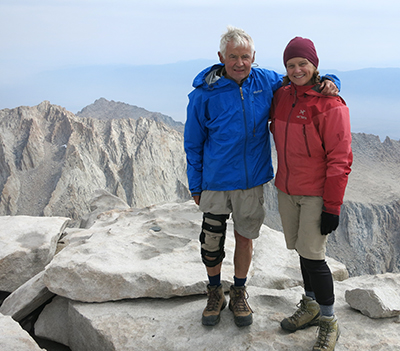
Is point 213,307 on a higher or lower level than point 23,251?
higher

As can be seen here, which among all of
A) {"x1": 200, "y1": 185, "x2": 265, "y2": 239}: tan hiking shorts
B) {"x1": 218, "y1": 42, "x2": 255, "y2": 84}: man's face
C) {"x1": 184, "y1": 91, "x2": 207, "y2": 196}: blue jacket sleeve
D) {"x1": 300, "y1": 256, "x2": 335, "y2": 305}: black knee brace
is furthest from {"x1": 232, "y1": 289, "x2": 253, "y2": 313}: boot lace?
{"x1": 218, "y1": 42, "x2": 255, "y2": 84}: man's face

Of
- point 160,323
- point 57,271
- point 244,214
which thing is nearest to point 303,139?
point 244,214

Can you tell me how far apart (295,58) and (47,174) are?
30.3 metres

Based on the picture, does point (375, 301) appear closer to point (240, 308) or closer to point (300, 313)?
point (300, 313)

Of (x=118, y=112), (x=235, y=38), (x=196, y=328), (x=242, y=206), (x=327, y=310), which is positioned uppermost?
(x=235, y=38)

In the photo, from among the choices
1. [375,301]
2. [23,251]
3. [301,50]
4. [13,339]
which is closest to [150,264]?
[13,339]

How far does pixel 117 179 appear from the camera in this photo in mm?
32344

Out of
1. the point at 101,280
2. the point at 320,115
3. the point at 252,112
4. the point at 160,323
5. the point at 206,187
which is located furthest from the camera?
the point at 101,280

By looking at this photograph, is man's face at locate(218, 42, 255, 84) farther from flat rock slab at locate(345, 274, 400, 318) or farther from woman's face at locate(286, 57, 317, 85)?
flat rock slab at locate(345, 274, 400, 318)

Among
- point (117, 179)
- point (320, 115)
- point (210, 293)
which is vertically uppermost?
point (320, 115)

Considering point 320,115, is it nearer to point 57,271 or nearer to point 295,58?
point 295,58

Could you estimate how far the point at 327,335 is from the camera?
306cm

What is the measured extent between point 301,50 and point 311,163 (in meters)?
0.93

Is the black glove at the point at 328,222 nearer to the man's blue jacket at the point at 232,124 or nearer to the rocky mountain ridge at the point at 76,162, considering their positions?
the man's blue jacket at the point at 232,124
